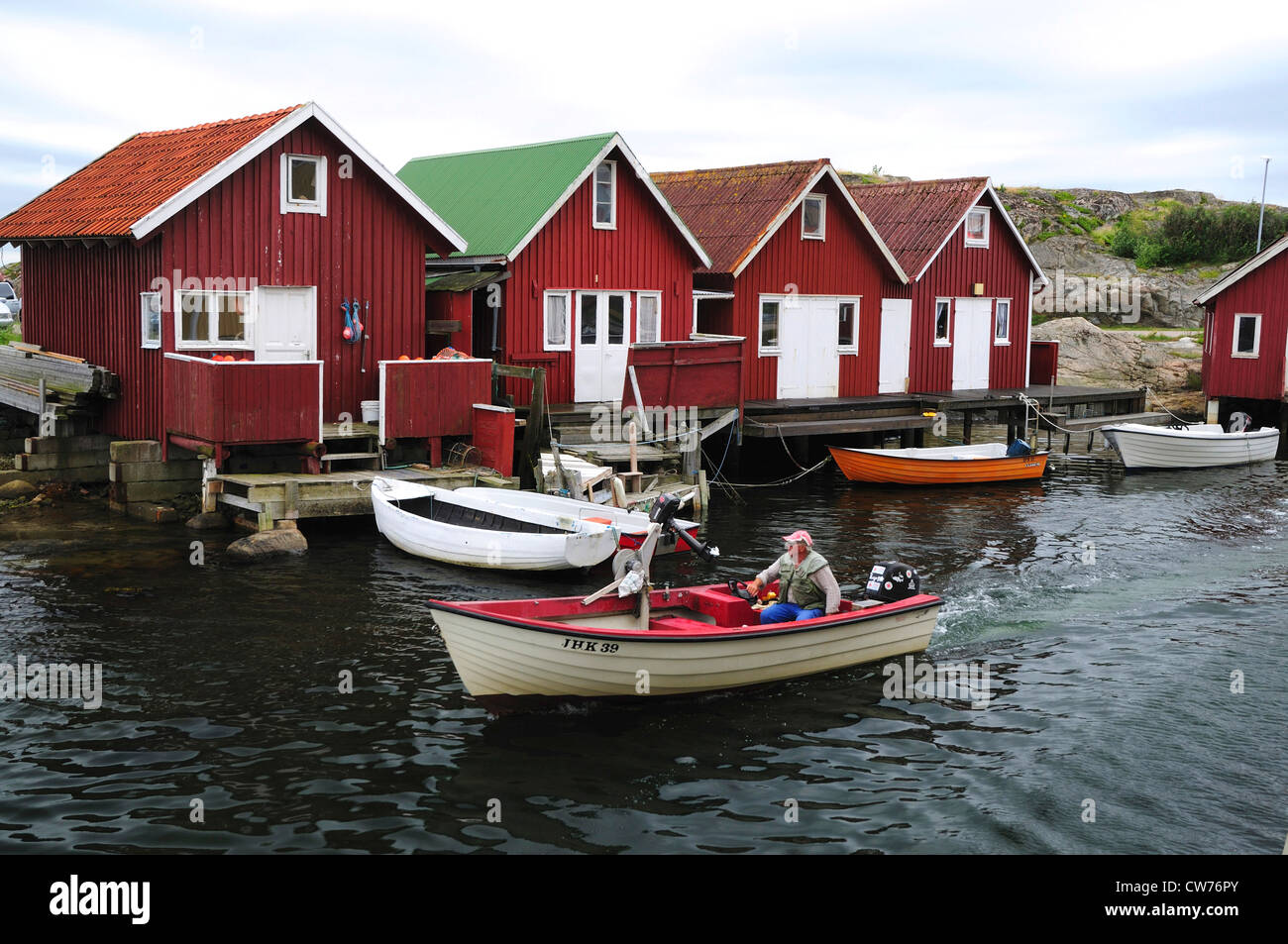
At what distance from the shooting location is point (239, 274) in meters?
24.1

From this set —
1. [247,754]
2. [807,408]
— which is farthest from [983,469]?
[247,754]

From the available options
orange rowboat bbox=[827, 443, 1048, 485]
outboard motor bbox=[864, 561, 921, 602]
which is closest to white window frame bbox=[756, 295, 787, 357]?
orange rowboat bbox=[827, 443, 1048, 485]

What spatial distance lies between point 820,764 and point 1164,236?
57.1 meters

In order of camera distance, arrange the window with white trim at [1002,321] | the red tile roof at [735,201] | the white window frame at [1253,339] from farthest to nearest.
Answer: the window with white trim at [1002,321] < the white window frame at [1253,339] < the red tile roof at [735,201]

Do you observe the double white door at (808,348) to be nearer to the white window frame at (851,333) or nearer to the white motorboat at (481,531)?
the white window frame at (851,333)

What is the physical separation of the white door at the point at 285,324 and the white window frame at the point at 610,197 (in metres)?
7.03

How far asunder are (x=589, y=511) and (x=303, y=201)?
8911mm

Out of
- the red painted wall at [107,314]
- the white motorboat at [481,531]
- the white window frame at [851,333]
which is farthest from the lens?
the white window frame at [851,333]

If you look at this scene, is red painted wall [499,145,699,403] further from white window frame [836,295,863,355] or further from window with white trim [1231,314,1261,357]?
window with white trim [1231,314,1261,357]

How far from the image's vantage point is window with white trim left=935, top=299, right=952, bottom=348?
124 ft

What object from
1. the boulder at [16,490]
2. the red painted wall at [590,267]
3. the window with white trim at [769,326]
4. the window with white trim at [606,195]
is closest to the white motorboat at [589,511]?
the red painted wall at [590,267]

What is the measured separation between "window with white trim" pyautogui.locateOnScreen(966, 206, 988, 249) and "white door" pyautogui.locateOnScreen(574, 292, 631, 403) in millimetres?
13204

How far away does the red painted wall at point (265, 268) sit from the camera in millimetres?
23766

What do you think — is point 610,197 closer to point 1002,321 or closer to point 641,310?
point 641,310
